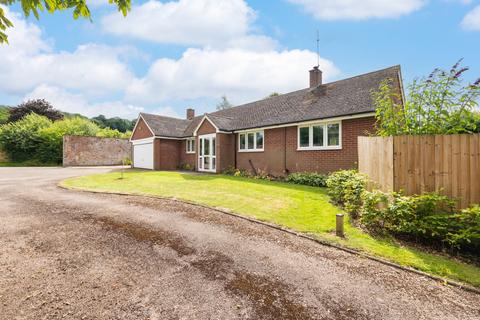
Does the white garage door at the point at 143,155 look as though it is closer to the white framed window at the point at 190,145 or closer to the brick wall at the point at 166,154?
the brick wall at the point at 166,154

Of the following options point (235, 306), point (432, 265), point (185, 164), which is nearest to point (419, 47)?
point (432, 265)

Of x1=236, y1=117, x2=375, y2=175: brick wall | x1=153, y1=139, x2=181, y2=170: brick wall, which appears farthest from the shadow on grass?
x1=153, y1=139, x2=181, y2=170: brick wall

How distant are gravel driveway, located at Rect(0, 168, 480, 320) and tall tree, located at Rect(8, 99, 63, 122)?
48804mm

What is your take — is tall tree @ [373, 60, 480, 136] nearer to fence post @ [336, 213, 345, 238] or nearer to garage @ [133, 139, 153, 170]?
fence post @ [336, 213, 345, 238]

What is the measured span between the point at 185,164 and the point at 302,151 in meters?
12.1

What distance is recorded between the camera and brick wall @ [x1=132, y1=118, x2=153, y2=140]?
2305 cm

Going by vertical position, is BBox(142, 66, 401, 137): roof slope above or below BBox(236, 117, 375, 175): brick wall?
above

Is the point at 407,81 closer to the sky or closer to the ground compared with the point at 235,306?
closer to the sky

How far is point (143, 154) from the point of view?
23.8 meters

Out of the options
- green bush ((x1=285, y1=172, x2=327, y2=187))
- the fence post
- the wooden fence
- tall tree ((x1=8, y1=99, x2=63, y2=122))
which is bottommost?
the fence post

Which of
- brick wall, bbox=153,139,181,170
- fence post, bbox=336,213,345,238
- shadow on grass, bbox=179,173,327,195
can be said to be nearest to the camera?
fence post, bbox=336,213,345,238

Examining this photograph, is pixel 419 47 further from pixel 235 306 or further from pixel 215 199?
pixel 235 306

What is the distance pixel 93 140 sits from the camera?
3067 centimetres

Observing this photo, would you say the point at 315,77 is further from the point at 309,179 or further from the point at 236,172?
the point at 309,179
